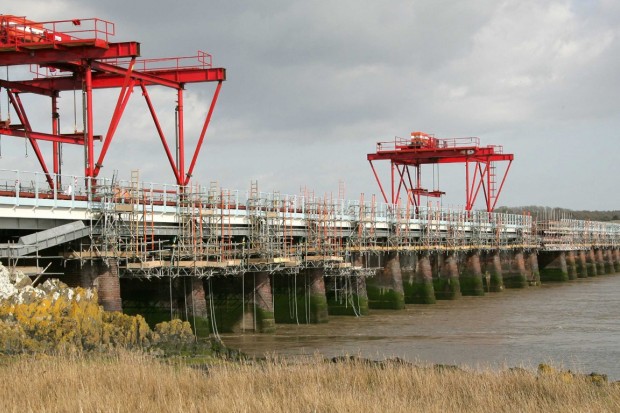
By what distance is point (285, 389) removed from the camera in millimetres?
13312

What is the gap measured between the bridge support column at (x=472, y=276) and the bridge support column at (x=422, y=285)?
669 centimetres

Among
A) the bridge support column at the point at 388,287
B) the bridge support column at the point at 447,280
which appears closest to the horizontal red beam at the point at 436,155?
the bridge support column at the point at 447,280

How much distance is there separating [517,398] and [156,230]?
18.2m

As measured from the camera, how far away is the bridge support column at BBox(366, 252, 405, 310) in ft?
141

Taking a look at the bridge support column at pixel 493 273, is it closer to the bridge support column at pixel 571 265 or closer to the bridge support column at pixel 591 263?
the bridge support column at pixel 571 265

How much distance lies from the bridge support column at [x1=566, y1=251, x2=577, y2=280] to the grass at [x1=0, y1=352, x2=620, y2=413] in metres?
61.1

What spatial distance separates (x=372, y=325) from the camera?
117 feet

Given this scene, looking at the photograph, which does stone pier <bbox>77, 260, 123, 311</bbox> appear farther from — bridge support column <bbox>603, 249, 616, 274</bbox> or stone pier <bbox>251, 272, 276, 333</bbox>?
bridge support column <bbox>603, 249, 616, 274</bbox>

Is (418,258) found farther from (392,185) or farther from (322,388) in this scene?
(322,388)

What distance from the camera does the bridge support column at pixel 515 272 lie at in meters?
62.5

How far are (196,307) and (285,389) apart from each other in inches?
620

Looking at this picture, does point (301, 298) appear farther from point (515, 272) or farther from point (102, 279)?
point (515, 272)

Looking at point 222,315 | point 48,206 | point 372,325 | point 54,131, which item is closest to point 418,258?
point 372,325

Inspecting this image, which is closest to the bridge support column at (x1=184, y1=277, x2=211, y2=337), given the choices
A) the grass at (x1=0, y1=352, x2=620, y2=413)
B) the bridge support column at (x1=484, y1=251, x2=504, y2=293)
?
the grass at (x1=0, y1=352, x2=620, y2=413)
